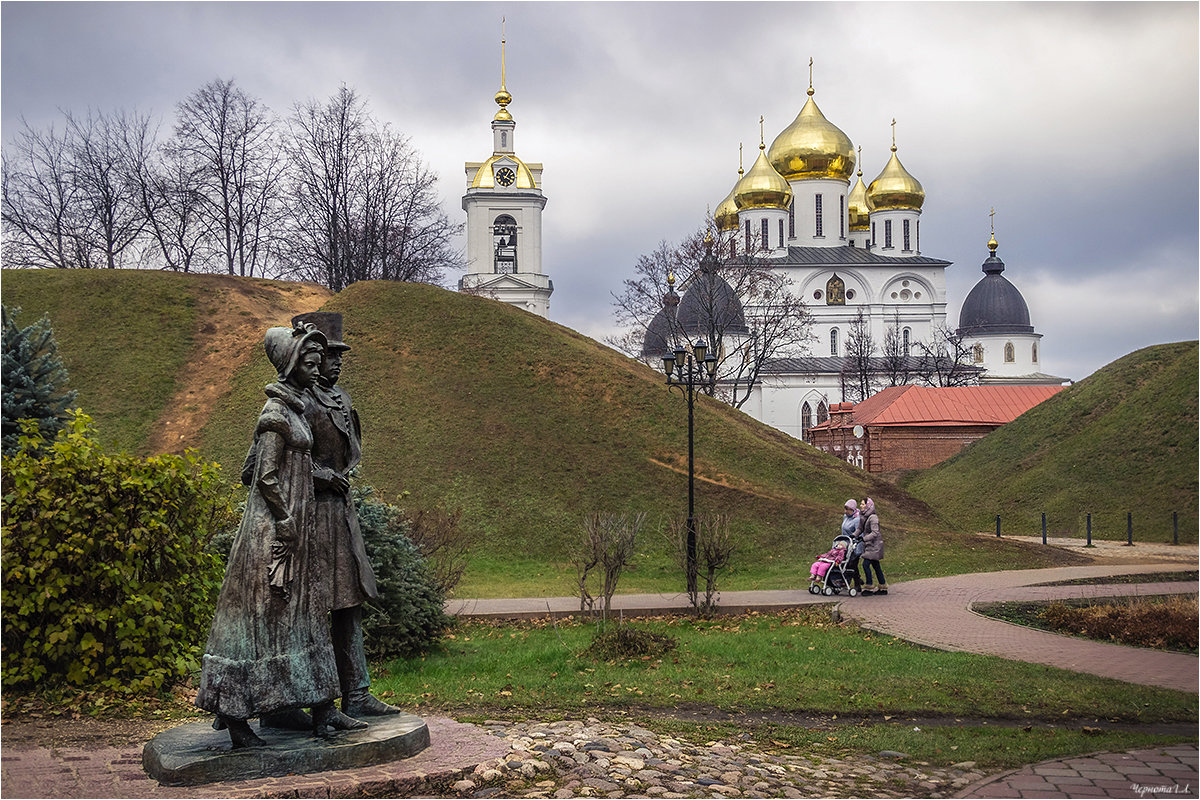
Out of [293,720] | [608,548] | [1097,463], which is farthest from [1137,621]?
[1097,463]

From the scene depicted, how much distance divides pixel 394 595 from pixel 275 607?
5.18 meters

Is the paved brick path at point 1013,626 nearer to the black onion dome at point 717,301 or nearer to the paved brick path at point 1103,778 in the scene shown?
the paved brick path at point 1103,778

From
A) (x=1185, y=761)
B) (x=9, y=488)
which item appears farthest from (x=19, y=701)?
(x=1185, y=761)

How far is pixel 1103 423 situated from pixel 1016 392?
1405 cm

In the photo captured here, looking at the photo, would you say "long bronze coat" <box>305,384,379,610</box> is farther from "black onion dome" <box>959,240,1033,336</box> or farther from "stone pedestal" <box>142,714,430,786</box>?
"black onion dome" <box>959,240,1033,336</box>

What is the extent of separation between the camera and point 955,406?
42.9 meters

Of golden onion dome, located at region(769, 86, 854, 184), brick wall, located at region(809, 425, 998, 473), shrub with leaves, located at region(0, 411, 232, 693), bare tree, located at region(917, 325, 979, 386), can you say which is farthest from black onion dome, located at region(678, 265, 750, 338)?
shrub with leaves, located at region(0, 411, 232, 693)

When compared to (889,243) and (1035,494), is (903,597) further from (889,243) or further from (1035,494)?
(889,243)

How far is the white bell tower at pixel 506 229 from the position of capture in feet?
229

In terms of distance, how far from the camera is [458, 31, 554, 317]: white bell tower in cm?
6975

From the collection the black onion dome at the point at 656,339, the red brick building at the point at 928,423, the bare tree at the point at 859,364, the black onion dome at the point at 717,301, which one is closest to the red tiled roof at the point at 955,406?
the red brick building at the point at 928,423

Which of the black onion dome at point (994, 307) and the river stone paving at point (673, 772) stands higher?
the black onion dome at point (994, 307)

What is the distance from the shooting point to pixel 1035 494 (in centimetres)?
2911

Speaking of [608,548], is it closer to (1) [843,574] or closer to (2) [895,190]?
(1) [843,574]
